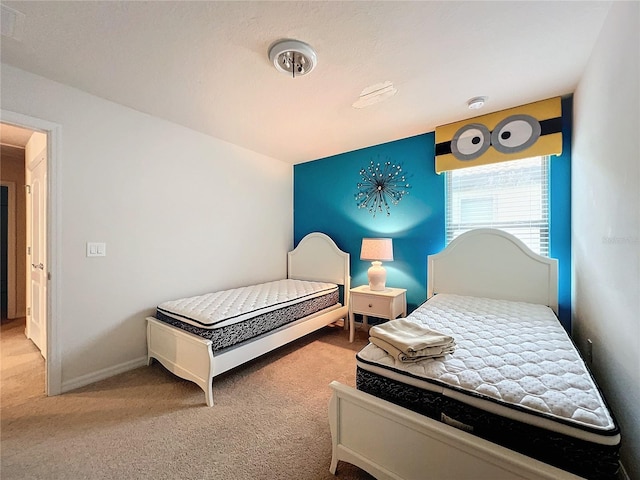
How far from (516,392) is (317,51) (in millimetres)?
2037

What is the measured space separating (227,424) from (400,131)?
3.05 metres

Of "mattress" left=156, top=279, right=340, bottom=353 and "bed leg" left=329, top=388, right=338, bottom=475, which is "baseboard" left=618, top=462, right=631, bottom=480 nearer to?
"bed leg" left=329, top=388, right=338, bottom=475

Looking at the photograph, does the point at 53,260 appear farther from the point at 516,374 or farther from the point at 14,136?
the point at 516,374

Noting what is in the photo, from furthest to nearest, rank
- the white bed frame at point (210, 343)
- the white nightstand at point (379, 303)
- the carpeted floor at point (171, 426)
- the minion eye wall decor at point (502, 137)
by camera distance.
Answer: the white nightstand at point (379, 303) → the minion eye wall decor at point (502, 137) → the white bed frame at point (210, 343) → the carpeted floor at point (171, 426)

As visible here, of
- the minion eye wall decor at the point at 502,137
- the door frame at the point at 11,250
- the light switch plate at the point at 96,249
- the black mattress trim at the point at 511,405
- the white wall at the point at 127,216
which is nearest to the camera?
the black mattress trim at the point at 511,405

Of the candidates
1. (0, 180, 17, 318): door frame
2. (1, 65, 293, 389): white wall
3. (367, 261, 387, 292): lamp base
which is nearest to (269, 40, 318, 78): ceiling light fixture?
(1, 65, 293, 389): white wall

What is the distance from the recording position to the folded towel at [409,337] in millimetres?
1295

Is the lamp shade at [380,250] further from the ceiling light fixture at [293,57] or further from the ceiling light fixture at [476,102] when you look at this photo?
the ceiling light fixture at [293,57]

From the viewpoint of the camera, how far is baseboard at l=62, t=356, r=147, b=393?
2074 millimetres

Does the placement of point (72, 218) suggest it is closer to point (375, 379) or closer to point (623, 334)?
point (375, 379)

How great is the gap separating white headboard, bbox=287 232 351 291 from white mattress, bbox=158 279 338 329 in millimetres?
332

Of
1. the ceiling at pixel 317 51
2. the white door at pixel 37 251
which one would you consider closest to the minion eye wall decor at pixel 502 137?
the ceiling at pixel 317 51

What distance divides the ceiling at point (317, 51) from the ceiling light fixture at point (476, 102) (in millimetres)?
62

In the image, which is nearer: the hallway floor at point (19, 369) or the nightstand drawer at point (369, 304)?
the hallway floor at point (19, 369)
